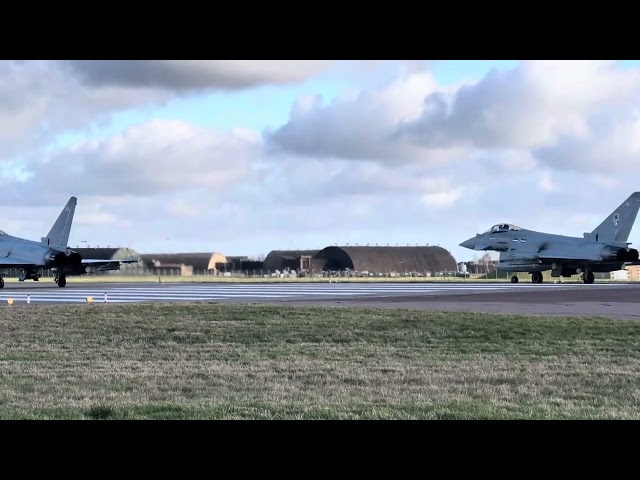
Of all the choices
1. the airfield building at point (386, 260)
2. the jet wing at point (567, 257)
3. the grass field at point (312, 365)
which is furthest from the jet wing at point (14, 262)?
the airfield building at point (386, 260)

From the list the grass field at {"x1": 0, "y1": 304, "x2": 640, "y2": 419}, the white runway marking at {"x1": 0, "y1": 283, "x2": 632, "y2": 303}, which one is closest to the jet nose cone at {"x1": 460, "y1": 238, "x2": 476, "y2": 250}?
the white runway marking at {"x1": 0, "y1": 283, "x2": 632, "y2": 303}

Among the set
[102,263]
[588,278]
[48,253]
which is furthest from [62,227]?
[588,278]

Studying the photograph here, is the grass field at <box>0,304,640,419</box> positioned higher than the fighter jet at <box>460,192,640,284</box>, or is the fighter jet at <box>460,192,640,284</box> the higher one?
the fighter jet at <box>460,192,640,284</box>

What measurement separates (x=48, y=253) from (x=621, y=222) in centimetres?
3205

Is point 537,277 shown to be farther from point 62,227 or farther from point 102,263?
point 62,227

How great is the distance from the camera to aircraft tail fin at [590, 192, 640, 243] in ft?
141

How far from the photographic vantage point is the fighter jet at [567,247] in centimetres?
4325

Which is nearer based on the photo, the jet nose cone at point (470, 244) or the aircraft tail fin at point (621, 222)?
the aircraft tail fin at point (621, 222)

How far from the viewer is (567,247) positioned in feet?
149

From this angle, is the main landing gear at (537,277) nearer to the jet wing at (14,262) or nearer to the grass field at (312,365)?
the grass field at (312,365)

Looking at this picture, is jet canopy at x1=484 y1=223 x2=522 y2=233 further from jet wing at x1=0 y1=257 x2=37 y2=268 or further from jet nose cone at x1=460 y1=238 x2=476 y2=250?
jet wing at x1=0 y1=257 x2=37 y2=268

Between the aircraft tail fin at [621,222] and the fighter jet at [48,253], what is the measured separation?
30.2 metres

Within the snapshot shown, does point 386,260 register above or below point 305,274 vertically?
above
